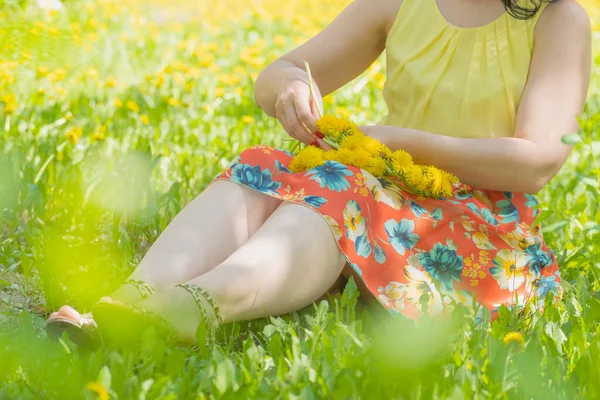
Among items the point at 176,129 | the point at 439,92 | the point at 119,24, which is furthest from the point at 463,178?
the point at 119,24

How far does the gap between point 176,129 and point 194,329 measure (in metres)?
1.79

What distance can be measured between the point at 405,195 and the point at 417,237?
102 mm

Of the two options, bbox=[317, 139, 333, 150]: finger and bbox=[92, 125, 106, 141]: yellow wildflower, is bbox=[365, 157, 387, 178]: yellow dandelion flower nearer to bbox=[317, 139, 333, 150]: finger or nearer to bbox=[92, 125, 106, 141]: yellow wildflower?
bbox=[317, 139, 333, 150]: finger

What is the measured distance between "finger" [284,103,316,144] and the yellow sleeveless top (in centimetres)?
28

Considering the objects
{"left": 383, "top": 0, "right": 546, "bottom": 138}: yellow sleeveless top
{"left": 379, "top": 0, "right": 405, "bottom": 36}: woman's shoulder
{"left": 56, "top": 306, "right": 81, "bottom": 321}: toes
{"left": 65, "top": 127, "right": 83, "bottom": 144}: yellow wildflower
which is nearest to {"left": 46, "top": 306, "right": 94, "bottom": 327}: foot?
{"left": 56, "top": 306, "right": 81, "bottom": 321}: toes

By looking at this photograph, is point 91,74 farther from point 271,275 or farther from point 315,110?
point 271,275

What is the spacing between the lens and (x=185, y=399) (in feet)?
4.70

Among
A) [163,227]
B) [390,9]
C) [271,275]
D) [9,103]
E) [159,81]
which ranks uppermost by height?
[390,9]

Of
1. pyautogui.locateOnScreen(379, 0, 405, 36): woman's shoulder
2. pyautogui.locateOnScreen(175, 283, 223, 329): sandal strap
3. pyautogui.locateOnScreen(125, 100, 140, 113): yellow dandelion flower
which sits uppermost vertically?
pyautogui.locateOnScreen(379, 0, 405, 36): woman's shoulder

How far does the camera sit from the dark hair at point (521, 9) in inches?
80.4

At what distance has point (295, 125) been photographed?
205cm

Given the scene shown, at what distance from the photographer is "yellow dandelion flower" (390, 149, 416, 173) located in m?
1.92

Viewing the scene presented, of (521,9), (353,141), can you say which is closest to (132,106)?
(353,141)

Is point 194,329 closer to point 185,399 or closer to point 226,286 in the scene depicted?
point 226,286
